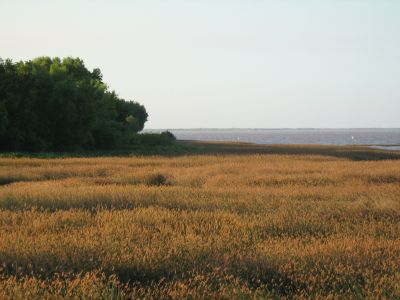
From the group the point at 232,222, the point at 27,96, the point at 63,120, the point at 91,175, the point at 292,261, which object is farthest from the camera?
the point at 63,120

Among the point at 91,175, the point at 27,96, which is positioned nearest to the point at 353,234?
the point at 91,175

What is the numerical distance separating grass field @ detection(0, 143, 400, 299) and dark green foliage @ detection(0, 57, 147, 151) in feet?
93.9

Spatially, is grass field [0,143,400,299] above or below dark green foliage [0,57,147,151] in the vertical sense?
below

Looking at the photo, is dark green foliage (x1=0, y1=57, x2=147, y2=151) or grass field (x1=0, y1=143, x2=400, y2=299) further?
dark green foliage (x1=0, y1=57, x2=147, y2=151)

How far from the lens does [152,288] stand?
687cm

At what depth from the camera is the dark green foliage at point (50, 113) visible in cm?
4288

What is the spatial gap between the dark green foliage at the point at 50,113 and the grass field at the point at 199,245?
28.6 m

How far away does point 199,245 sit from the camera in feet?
27.6

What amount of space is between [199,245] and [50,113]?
41542mm

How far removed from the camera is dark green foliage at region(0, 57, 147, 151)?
141ft

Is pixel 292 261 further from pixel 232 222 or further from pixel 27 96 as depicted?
pixel 27 96

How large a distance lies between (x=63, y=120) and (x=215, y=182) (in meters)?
30.6

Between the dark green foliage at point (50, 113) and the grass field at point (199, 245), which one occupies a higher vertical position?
the dark green foliage at point (50, 113)

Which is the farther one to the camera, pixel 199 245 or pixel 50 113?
pixel 50 113
